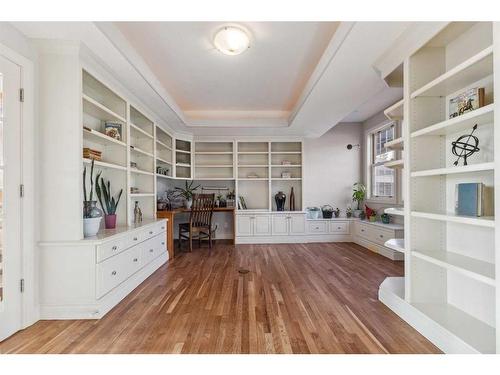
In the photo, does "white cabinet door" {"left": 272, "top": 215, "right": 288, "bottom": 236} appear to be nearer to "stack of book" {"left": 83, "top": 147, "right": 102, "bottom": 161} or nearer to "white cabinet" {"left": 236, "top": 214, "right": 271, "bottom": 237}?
"white cabinet" {"left": 236, "top": 214, "right": 271, "bottom": 237}

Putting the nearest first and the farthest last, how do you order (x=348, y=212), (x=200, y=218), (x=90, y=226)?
(x=90, y=226), (x=200, y=218), (x=348, y=212)

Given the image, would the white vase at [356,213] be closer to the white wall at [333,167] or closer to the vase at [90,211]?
the white wall at [333,167]

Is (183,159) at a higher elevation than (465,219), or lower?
higher

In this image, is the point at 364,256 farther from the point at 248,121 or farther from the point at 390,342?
the point at 248,121

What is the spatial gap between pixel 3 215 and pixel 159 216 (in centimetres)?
250

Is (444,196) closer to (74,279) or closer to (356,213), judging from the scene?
(74,279)

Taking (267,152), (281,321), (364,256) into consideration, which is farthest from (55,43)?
(364,256)

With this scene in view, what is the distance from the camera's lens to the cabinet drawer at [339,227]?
5492 mm

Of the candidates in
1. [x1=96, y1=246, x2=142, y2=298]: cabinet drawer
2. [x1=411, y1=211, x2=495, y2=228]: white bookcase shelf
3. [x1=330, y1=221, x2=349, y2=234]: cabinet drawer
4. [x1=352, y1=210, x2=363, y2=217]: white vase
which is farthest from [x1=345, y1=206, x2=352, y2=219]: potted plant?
[x1=96, y1=246, x2=142, y2=298]: cabinet drawer

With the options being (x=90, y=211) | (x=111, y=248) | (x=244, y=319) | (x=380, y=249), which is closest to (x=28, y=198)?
(x=90, y=211)

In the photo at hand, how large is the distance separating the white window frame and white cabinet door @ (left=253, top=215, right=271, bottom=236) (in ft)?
7.40

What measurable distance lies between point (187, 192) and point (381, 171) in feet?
13.4

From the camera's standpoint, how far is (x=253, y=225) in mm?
5434

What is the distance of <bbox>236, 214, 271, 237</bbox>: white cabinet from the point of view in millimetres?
5426
